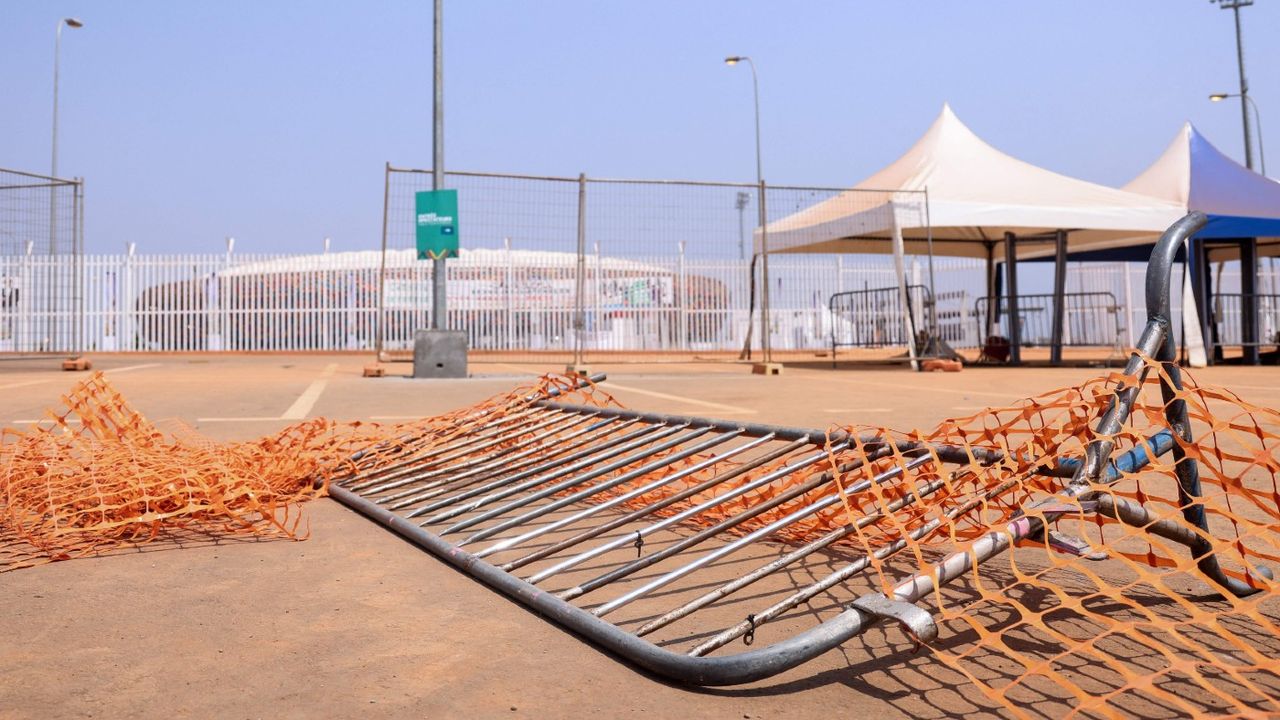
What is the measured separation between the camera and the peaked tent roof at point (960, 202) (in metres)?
14.8

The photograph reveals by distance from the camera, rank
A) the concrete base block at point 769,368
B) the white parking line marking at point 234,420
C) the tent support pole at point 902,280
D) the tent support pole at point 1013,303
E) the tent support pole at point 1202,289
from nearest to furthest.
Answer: the white parking line marking at point 234,420
the concrete base block at point 769,368
the tent support pole at point 902,280
the tent support pole at point 1202,289
the tent support pole at point 1013,303

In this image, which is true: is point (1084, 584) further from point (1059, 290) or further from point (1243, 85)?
point (1243, 85)

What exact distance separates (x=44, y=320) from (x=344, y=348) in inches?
347

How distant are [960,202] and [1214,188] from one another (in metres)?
4.78

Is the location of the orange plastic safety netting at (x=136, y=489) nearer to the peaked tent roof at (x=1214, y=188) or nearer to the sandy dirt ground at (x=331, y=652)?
the sandy dirt ground at (x=331, y=652)

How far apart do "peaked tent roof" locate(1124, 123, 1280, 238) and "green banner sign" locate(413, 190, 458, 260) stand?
37.4 feet

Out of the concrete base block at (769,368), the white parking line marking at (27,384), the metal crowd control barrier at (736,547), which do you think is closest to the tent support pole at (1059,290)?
the concrete base block at (769,368)

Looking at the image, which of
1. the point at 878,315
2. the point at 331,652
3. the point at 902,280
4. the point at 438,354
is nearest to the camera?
the point at 331,652

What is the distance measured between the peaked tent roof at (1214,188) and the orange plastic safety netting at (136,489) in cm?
1484

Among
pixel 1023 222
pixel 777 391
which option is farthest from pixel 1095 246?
pixel 777 391

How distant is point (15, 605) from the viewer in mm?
2215

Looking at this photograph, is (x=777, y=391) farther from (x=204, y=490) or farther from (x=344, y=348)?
(x=344, y=348)

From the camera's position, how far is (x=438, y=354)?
38.7 ft

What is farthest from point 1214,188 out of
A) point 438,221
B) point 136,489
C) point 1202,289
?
point 136,489
